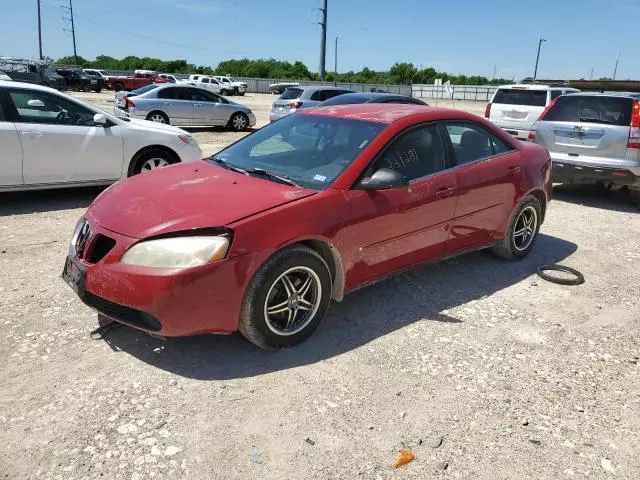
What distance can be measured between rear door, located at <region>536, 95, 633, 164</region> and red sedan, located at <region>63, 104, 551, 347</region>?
357cm

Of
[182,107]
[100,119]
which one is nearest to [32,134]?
[100,119]

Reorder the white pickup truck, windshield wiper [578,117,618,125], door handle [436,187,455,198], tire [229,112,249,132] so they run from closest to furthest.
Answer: door handle [436,187,455,198] → windshield wiper [578,117,618,125] → tire [229,112,249,132] → the white pickup truck

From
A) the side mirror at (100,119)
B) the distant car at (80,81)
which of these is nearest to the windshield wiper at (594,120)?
the side mirror at (100,119)

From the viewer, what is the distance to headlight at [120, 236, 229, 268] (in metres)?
3.01

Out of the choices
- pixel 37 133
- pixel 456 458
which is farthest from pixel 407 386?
pixel 37 133

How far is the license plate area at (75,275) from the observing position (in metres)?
3.24

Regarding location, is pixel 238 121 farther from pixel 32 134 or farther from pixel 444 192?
pixel 444 192

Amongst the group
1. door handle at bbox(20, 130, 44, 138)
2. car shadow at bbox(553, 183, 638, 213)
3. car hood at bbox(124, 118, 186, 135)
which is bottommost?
car shadow at bbox(553, 183, 638, 213)

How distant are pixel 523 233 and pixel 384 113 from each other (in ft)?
7.11

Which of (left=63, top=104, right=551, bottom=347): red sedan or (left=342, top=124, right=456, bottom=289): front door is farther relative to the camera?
(left=342, top=124, right=456, bottom=289): front door

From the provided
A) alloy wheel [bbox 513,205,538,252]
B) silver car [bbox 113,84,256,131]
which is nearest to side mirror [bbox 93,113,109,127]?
alloy wheel [bbox 513,205,538,252]

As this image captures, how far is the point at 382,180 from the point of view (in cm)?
367

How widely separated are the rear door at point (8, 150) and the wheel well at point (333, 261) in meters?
4.66

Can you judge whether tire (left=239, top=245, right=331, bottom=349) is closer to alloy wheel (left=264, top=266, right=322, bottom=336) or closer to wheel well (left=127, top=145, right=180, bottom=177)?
alloy wheel (left=264, top=266, right=322, bottom=336)
